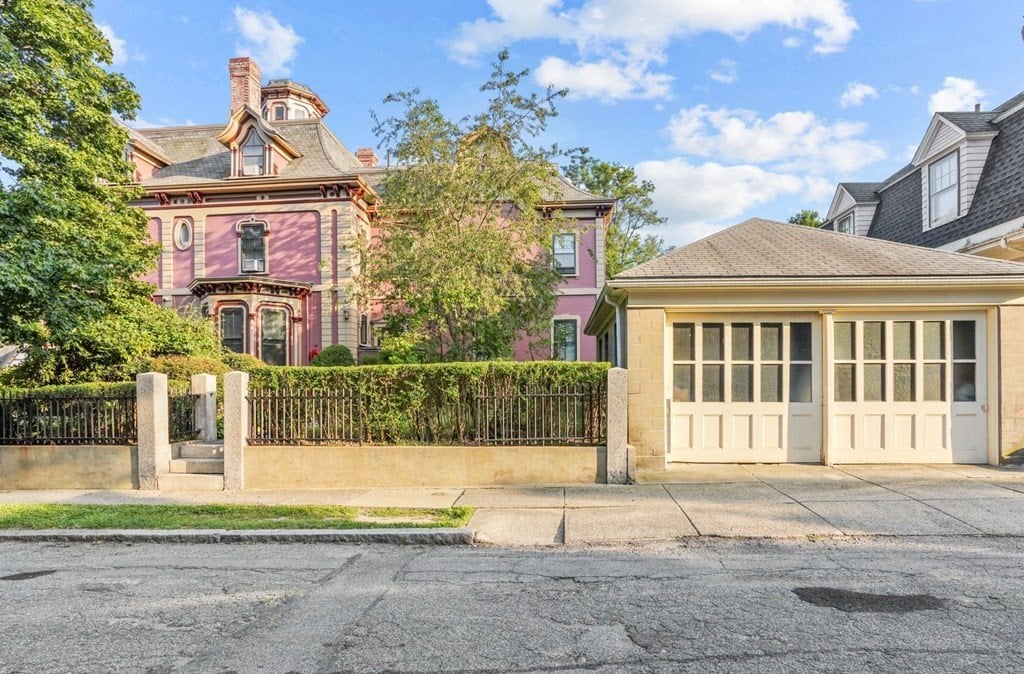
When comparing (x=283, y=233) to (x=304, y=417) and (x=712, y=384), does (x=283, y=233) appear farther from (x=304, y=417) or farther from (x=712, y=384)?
(x=712, y=384)

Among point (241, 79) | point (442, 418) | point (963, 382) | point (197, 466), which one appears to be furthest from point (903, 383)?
point (241, 79)

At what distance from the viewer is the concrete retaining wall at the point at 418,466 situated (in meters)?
8.59

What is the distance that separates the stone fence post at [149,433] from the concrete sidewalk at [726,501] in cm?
36

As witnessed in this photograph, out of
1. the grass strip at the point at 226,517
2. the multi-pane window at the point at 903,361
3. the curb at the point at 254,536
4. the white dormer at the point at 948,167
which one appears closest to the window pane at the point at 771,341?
the multi-pane window at the point at 903,361

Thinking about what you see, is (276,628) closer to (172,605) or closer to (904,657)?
(172,605)

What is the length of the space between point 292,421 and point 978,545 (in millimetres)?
8364

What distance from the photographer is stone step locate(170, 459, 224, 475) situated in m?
9.09

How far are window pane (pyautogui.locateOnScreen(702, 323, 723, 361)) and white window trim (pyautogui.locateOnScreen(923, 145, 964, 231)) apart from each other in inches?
320

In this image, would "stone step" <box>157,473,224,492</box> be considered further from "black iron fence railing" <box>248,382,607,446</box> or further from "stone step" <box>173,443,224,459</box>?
"black iron fence railing" <box>248,382,607,446</box>

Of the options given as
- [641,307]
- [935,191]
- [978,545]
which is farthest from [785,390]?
[935,191]

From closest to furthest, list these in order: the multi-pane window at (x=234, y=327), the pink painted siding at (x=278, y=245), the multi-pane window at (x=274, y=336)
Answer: the multi-pane window at (x=234, y=327) → the multi-pane window at (x=274, y=336) → the pink painted siding at (x=278, y=245)

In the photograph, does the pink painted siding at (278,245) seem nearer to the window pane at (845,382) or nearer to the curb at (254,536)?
the curb at (254,536)

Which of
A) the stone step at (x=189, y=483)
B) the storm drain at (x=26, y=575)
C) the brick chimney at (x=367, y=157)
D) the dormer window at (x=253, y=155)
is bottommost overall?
the stone step at (x=189, y=483)

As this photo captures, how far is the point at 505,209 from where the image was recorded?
624 inches
